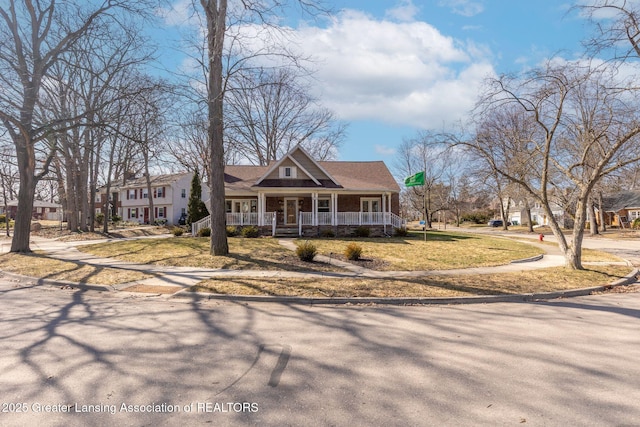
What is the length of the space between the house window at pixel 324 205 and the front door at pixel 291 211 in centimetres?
179

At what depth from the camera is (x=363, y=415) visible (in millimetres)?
3223

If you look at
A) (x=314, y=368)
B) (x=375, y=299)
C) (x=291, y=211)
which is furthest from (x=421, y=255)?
(x=291, y=211)

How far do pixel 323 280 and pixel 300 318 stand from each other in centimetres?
347

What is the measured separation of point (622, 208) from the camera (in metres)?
51.9

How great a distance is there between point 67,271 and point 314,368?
426 inches

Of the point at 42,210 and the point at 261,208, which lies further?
the point at 42,210

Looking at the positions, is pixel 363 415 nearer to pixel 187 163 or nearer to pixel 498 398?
pixel 498 398

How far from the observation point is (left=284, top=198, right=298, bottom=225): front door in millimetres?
26922

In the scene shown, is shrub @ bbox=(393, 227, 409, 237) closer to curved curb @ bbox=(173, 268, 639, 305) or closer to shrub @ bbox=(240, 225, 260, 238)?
shrub @ bbox=(240, 225, 260, 238)

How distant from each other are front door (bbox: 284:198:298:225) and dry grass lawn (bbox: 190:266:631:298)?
662 inches

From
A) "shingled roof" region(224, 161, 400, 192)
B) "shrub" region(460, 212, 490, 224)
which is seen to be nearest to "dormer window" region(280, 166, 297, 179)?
"shingled roof" region(224, 161, 400, 192)

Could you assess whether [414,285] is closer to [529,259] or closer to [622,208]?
[529,259]

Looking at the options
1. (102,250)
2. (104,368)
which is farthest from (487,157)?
(102,250)

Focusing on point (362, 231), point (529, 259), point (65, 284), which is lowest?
point (529, 259)
